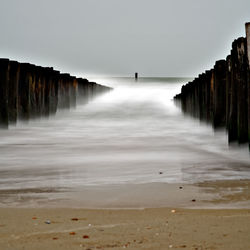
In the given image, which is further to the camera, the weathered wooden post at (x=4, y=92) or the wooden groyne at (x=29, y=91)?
the wooden groyne at (x=29, y=91)

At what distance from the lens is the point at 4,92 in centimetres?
864

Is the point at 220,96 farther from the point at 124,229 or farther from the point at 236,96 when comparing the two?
the point at 124,229

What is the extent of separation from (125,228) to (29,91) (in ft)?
26.6

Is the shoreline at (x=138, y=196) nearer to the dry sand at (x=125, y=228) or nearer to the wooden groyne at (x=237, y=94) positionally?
the dry sand at (x=125, y=228)

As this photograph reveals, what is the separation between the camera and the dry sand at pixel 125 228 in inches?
76.0

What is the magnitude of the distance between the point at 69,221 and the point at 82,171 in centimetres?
186

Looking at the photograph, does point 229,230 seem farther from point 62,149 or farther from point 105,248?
point 62,149

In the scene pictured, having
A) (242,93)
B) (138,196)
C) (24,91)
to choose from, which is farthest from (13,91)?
(138,196)

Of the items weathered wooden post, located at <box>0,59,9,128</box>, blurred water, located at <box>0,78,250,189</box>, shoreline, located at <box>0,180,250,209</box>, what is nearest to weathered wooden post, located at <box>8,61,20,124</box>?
weathered wooden post, located at <box>0,59,9,128</box>

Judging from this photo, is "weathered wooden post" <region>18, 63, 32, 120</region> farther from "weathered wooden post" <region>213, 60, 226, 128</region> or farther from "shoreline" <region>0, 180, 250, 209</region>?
"shoreline" <region>0, 180, 250, 209</region>

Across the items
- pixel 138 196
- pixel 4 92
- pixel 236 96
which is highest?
pixel 4 92

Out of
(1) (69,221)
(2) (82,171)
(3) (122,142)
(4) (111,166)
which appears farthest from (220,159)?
(1) (69,221)

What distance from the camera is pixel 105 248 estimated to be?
189 centimetres

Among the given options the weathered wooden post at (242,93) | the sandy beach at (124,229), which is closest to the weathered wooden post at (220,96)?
the weathered wooden post at (242,93)
